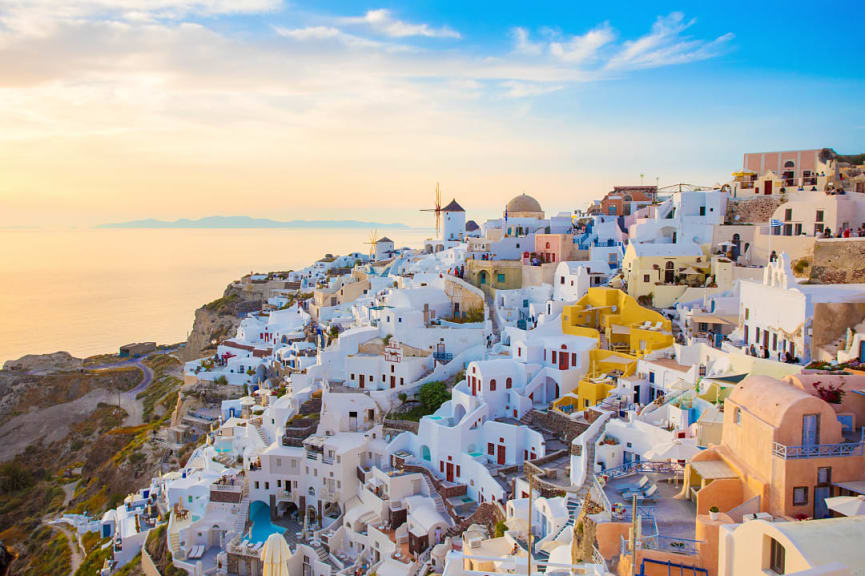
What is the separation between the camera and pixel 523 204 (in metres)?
40.6

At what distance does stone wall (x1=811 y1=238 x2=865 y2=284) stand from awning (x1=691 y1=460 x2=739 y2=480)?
39.1ft

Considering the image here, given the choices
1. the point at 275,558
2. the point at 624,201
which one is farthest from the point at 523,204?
the point at 275,558

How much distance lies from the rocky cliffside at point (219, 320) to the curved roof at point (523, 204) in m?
23.4

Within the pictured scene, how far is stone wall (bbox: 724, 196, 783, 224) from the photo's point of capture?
1075 inches

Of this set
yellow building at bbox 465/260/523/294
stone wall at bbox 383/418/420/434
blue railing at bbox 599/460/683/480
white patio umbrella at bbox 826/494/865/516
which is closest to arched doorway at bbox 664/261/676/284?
yellow building at bbox 465/260/523/294

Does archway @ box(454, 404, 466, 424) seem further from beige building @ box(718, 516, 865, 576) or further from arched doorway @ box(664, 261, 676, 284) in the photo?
beige building @ box(718, 516, 865, 576)

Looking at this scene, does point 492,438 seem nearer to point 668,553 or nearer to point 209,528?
point 209,528

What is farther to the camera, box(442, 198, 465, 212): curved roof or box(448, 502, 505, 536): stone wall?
box(442, 198, 465, 212): curved roof

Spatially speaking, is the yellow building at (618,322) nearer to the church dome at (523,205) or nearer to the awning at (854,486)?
the awning at (854,486)

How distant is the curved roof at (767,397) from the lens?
30.3 feet

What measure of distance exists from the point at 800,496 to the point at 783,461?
597 mm

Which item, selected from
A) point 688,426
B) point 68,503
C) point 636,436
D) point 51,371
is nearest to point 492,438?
point 636,436

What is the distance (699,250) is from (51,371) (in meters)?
48.6

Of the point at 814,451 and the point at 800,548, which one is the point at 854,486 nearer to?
the point at 814,451
